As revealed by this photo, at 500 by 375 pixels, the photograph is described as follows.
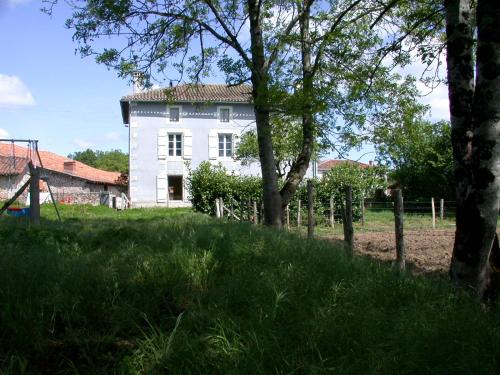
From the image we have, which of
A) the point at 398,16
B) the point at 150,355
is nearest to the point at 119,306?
the point at 150,355

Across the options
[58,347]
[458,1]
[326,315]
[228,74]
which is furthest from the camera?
[228,74]

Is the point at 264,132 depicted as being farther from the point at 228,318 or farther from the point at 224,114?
the point at 224,114

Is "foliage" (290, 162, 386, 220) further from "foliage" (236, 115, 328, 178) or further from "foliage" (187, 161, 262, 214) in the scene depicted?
"foliage" (187, 161, 262, 214)

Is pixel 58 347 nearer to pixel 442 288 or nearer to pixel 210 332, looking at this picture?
pixel 210 332

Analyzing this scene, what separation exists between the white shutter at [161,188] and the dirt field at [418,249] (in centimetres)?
2326

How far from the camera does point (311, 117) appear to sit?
12586 millimetres

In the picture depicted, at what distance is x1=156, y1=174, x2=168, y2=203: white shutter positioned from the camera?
127 ft

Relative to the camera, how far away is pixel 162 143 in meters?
39.2

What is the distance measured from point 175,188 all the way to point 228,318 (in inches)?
1492

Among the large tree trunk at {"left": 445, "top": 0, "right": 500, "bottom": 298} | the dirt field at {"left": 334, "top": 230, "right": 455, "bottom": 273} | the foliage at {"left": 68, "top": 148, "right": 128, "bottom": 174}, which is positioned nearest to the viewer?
the large tree trunk at {"left": 445, "top": 0, "right": 500, "bottom": 298}

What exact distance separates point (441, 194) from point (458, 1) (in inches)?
1173

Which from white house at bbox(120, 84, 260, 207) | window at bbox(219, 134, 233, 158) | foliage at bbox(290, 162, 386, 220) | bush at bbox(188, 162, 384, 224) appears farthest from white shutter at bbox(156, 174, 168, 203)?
foliage at bbox(290, 162, 386, 220)

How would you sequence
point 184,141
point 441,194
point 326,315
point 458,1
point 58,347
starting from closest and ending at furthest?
point 58,347, point 326,315, point 458,1, point 441,194, point 184,141

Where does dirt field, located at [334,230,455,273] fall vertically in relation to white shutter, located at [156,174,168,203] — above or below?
below
